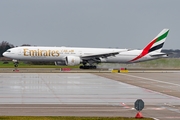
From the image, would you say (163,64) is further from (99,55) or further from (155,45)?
(99,55)

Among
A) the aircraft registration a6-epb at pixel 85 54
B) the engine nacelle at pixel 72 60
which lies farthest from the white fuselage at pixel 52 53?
the engine nacelle at pixel 72 60

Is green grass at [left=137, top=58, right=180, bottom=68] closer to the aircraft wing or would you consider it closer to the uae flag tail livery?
the uae flag tail livery

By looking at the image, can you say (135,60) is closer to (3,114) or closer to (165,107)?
(165,107)

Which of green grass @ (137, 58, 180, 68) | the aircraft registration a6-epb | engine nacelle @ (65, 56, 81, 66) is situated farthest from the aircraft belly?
green grass @ (137, 58, 180, 68)

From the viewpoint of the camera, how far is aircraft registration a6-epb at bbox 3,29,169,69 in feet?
191

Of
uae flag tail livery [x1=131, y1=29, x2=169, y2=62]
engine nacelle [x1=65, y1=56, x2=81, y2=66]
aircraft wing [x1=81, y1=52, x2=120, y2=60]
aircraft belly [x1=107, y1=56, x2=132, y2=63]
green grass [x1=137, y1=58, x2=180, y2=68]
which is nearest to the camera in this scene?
engine nacelle [x1=65, y1=56, x2=81, y2=66]

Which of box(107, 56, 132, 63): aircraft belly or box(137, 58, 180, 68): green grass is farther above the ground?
box(107, 56, 132, 63): aircraft belly

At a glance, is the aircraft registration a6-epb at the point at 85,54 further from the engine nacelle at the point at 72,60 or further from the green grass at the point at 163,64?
the green grass at the point at 163,64

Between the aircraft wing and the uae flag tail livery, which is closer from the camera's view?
the aircraft wing

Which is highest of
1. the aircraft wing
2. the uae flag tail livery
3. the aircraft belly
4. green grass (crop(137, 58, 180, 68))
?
the uae flag tail livery

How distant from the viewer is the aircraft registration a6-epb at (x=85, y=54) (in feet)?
191

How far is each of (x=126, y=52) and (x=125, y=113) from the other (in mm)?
47243

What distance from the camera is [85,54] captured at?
60.6 meters

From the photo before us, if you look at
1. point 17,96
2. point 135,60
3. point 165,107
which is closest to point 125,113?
point 165,107
